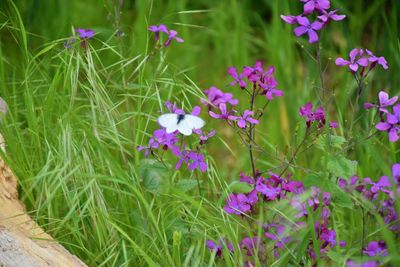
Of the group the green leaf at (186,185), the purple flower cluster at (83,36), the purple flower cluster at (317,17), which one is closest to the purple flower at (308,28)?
the purple flower cluster at (317,17)

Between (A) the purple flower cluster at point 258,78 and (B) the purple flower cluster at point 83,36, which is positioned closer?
(A) the purple flower cluster at point 258,78

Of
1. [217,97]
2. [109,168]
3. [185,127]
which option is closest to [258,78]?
[217,97]

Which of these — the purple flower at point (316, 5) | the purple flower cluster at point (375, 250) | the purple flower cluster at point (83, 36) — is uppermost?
the purple flower at point (316, 5)

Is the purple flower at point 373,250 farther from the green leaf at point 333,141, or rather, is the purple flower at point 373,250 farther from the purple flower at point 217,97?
the purple flower at point 217,97

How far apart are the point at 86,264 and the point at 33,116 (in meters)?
0.45

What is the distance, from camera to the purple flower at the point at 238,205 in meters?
1.75

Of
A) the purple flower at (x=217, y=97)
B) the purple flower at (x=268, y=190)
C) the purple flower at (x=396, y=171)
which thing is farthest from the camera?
the purple flower at (x=217, y=97)

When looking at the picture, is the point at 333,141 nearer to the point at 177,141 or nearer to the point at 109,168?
the point at 177,141

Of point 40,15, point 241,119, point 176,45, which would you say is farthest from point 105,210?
point 176,45

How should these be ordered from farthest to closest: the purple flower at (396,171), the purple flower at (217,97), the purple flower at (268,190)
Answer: the purple flower at (217,97) → the purple flower at (268,190) → the purple flower at (396,171)

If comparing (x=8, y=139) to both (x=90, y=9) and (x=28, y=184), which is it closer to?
(x=28, y=184)

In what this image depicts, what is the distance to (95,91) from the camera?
1.83 m

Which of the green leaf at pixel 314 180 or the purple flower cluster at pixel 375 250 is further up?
the green leaf at pixel 314 180

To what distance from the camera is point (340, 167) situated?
1.63m
